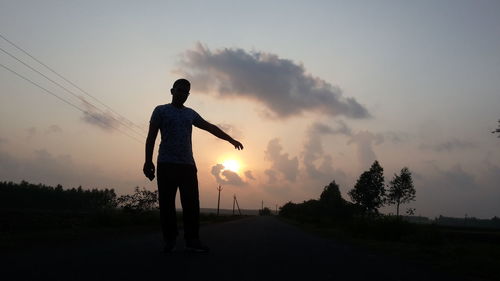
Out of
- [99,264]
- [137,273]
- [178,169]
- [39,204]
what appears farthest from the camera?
[39,204]

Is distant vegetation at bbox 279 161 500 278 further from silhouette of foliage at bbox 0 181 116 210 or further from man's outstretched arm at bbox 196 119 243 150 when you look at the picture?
silhouette of foliage at bbox 0 181 116 210

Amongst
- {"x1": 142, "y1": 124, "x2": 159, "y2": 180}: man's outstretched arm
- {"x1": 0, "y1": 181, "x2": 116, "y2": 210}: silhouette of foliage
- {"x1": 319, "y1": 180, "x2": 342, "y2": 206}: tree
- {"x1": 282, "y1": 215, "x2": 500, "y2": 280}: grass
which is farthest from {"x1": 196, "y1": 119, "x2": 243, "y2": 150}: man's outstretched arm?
{"x1": 0, "y1": 181, "x2": 116, "y2": 210}: silhouette of foliage

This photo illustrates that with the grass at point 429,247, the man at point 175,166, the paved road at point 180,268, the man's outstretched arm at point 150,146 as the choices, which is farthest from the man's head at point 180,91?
the grass at point 429,247

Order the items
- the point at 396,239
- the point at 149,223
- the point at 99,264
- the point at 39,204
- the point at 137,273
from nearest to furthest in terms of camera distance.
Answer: the point at 137,273 < the point at 99,264 < the point at 396,239 < the point at 149,223 < the point at 39,204

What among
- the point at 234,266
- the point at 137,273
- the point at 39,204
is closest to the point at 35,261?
the point at 137,273

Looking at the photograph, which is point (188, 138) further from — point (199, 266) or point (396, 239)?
point (396, 239)

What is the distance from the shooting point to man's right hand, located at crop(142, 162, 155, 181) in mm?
6227

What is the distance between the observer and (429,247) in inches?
476

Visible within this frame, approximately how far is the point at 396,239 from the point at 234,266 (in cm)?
1370

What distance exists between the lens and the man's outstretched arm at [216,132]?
7.02m

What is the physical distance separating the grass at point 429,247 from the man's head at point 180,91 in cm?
431

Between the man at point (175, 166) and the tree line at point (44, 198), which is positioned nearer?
the man at point (175, 166)

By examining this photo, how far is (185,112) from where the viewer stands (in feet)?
22.0

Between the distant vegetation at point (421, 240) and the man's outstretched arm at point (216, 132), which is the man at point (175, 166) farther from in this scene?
the distant vegetation at point (421, 240)
